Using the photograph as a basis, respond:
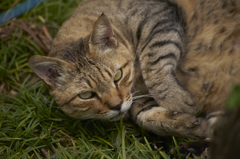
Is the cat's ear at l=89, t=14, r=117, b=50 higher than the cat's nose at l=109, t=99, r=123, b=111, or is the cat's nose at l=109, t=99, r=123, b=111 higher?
the cat's ear at l=89, t=14, r=117, b=50

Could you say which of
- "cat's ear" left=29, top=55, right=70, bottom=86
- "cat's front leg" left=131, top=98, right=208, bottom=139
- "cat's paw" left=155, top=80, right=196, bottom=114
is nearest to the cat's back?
"cat's paw" left=155, top=80, right=196, bottom=114

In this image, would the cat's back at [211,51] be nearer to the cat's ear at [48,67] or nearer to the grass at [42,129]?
the grass at [42,129]

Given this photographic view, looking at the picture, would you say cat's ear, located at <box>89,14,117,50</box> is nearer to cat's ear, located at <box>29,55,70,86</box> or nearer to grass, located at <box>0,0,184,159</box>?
cat's ear, located at <box>29,55,70,86</box>

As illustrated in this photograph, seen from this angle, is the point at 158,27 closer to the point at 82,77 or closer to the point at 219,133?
the point at 82,77

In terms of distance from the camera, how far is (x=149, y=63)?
2.52 m

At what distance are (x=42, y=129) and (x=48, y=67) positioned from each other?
741mm

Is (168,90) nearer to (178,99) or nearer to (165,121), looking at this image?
(178,99)

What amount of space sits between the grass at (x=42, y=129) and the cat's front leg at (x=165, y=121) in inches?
4.2

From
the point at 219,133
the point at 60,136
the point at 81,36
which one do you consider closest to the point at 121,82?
the point at 81,36

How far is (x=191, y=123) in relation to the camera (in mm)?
2111

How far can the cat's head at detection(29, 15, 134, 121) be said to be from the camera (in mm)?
2268

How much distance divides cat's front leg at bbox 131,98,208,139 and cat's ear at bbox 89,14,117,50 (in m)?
0.71

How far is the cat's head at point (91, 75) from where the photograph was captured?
7.44 feet

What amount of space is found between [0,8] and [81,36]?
6.76ft
